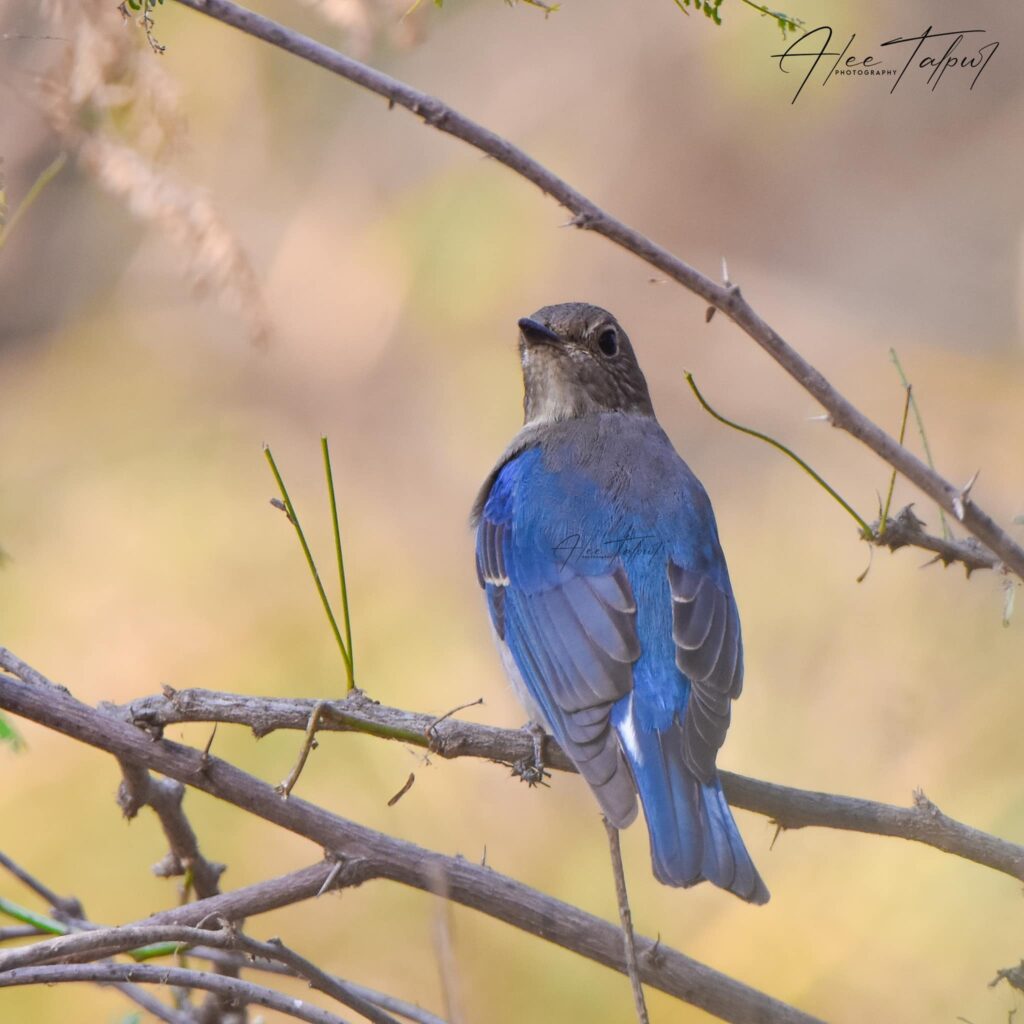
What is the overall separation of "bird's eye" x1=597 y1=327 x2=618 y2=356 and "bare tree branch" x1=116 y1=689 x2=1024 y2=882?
205cm

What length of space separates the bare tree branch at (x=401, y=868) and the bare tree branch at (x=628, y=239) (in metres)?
0.88

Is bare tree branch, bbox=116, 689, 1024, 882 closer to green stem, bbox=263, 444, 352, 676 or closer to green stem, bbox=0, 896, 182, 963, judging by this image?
green stem, bbox=263, 444, 352, 676

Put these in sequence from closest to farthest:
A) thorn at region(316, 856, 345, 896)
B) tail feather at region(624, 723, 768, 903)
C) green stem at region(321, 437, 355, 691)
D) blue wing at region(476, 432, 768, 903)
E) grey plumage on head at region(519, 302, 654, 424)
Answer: green stem at region(321, 437, 355, 691) < thorn at region(316, 856, 345, 896) < tail feather at region(624, 723, 768, 903) < blue wing at region(476, 432, 768, 903) < grey plumage on head at region(519, 302, 654, 424)

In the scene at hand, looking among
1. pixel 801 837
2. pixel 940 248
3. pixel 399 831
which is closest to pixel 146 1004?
pixel 399 831

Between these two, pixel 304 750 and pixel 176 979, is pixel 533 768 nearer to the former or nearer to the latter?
pixel 304 750

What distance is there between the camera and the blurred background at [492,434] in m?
4.97

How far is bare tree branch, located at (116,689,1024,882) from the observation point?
2.41m

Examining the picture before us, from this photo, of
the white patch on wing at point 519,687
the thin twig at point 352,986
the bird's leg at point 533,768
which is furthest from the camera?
the white patch on wing at point 519,687

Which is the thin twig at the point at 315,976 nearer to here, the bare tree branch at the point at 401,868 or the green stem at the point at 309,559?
the bare tree branch at the point at 401,868

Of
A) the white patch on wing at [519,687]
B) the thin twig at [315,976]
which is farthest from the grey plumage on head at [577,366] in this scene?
the thin twig at [315,976]

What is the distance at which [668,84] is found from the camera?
7.23m

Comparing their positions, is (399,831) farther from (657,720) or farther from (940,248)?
(940,248)

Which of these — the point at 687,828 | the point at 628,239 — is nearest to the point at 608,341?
the point at 687,828

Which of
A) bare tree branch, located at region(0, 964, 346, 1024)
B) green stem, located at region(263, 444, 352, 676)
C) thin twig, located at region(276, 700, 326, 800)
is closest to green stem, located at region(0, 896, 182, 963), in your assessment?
bare tree branch, located at region(0, 964, 346, 1024)
